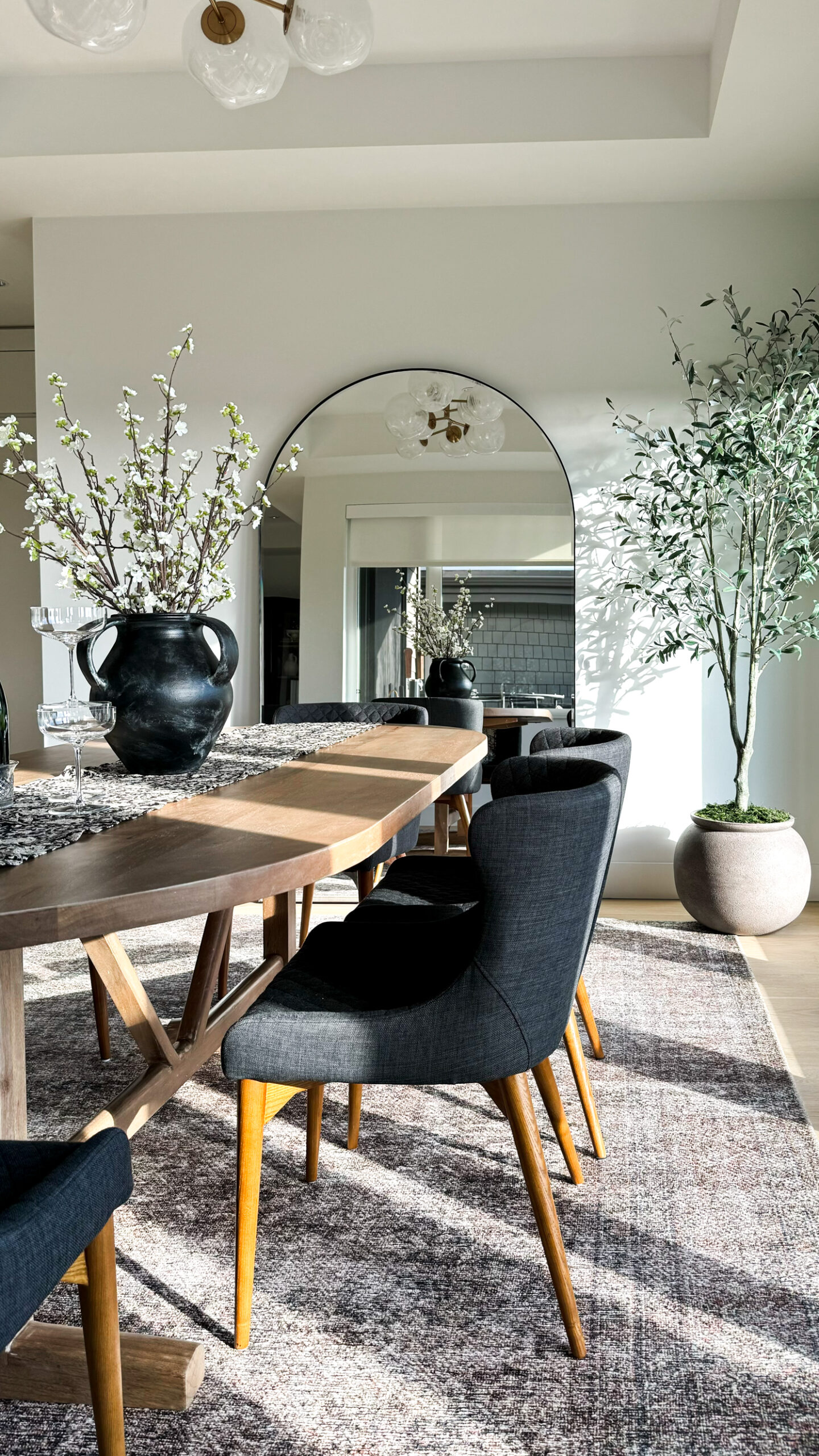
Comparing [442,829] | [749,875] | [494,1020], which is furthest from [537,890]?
[442,829]

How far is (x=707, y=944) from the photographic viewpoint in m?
3.95

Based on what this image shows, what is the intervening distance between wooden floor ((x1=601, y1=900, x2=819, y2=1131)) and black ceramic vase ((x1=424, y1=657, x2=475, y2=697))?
109 cm

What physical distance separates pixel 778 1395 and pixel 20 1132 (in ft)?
3.81

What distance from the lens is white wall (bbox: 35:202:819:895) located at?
4.59 metres

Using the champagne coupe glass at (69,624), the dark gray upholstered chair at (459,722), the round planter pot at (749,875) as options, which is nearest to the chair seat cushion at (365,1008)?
the champagne coupe glass at (69,624)

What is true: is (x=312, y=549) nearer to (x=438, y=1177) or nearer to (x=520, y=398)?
(x=520, y=398)

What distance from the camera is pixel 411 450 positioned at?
4734 mm

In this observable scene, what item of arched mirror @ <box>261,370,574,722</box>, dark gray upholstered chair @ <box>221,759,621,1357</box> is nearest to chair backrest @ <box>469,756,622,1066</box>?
dark gray upholstered chair @ <box>221,759,621,1357</box>

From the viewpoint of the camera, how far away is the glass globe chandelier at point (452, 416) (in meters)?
4.70

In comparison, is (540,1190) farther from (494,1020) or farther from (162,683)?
(162,683)

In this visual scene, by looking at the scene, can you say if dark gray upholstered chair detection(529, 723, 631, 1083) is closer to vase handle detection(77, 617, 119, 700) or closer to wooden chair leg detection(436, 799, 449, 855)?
vase handle detection(77, 617, 119, 700)

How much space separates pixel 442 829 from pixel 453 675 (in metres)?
0.67

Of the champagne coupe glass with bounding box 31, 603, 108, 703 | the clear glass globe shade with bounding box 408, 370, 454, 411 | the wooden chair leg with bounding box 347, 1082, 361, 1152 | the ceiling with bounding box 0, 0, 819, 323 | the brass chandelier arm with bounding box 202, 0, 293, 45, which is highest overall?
the ceiling with bounding box 0, 0, 819, 323

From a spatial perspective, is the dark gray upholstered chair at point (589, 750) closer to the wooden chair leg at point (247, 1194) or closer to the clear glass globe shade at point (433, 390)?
the wooden chair leg at point (247, 1194)
